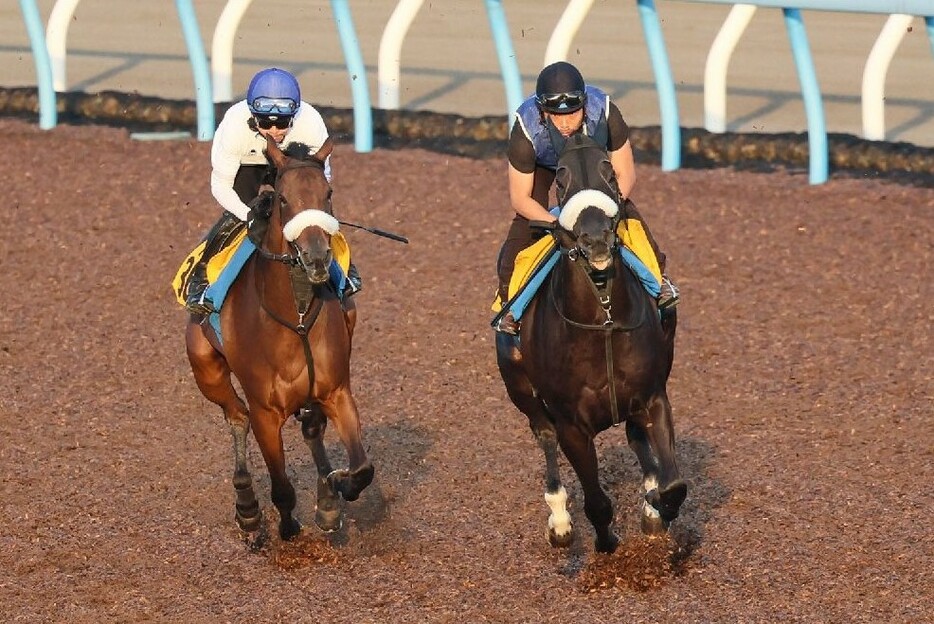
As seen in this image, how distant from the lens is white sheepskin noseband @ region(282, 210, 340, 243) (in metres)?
7.49

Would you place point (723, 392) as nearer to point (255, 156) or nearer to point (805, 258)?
point (805, 258)

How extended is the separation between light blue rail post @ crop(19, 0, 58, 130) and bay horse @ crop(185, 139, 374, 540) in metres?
8.28

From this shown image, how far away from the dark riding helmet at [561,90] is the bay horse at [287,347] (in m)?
0.99

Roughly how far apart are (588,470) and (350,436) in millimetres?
1109

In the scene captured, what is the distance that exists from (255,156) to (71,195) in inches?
252

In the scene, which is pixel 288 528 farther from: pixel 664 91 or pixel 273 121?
pixel 664 91

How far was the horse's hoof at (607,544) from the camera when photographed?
8.25m

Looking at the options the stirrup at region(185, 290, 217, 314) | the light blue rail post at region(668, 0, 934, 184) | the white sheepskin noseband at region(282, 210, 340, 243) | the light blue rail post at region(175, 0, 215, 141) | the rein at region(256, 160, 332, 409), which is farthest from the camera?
the light blue rail post at region(175, 0, 215, 141)

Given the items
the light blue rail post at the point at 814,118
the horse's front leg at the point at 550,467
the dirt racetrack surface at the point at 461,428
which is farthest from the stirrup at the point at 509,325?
the light blue rail post at the point at 814,118

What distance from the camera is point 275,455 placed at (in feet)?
27.7

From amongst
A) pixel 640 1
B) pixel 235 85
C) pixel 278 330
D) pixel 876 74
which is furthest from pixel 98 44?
pixel 278 330

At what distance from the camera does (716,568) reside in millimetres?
8070

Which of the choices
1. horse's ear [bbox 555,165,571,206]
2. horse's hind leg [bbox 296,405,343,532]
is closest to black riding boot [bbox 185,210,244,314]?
horse's hind leg [bbox 296,405,343,532]

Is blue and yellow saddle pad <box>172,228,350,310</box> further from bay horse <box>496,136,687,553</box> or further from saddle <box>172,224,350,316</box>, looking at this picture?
bay horse <box>496,136,687,553</box>
